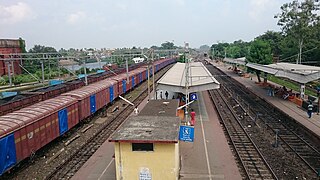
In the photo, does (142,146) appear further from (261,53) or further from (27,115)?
(261,53)

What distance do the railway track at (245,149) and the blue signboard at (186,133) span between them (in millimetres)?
3490

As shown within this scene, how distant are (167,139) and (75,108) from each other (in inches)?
506

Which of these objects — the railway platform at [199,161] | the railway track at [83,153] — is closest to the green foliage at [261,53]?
the railway platform at [199,161]

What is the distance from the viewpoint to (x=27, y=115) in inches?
650

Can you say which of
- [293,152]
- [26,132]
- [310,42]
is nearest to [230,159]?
[293,152]

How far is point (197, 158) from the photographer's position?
17047 millimetres

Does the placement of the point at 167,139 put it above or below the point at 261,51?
below

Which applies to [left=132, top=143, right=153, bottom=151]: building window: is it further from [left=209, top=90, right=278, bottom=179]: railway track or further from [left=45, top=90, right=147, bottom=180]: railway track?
[left=209, top=90, right=278, bottom=179]: railway track

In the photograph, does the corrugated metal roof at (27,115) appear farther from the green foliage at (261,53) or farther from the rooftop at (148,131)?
the green foliage at (261,53)

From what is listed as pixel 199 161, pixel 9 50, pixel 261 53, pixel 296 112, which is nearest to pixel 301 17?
pixel 261 53

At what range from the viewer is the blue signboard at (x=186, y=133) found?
1483cm

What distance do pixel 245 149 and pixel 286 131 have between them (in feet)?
21.0

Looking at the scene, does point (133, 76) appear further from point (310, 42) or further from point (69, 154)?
point (310, 42)

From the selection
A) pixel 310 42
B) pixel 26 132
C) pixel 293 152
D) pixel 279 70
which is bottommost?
pixel 293 152
